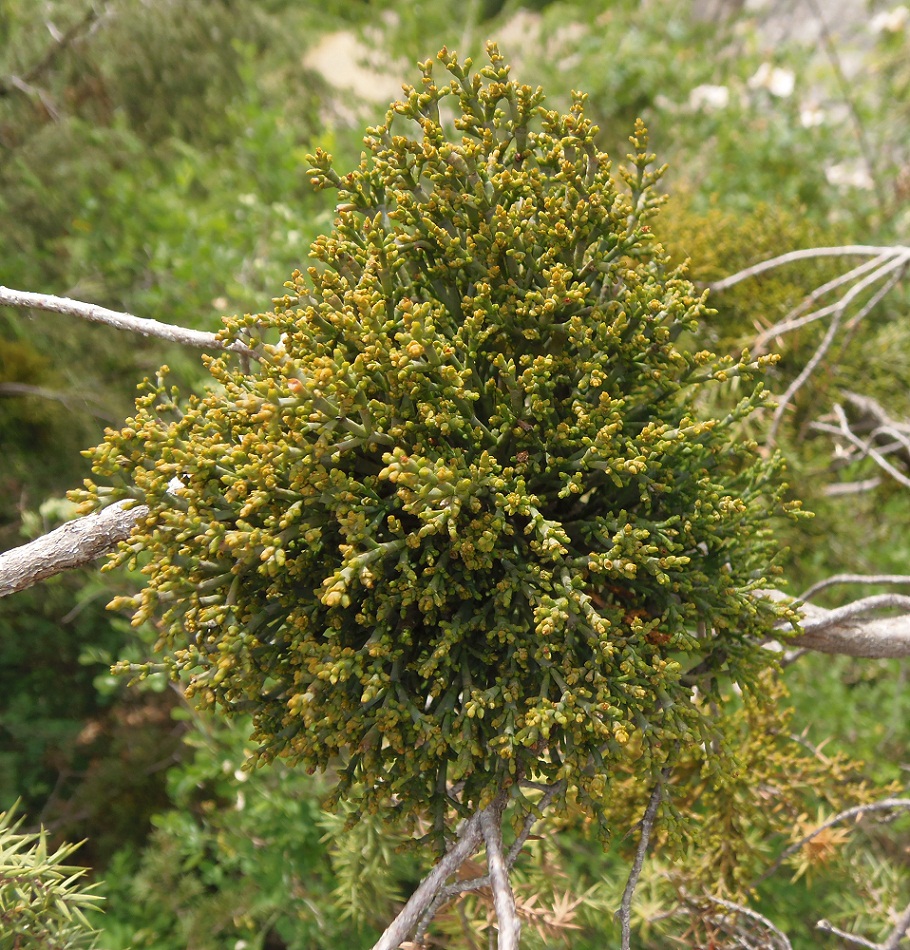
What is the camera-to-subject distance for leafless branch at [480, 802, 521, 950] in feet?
4.79

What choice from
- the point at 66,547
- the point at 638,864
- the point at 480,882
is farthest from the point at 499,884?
the point at 66,547

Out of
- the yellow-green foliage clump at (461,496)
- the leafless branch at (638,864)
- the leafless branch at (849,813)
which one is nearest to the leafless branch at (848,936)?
the leafless branch at (849,813)

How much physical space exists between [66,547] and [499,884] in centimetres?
128

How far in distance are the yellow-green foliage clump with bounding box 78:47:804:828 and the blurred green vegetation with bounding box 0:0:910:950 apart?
101cm

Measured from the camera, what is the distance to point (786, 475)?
2.90 m

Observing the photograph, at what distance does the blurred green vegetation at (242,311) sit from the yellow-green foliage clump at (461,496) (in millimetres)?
1007

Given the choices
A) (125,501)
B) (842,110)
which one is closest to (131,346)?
(125,501)

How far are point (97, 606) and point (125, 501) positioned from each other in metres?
3.88

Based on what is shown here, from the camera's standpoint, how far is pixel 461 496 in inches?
59.7

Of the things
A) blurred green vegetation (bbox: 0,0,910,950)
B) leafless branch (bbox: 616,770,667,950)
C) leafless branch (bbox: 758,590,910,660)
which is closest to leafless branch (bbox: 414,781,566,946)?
leafless branch (bbox: 616,770,667,950)

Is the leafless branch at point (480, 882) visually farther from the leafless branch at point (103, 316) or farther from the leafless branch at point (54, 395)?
the leafless branch at point (54, 395)

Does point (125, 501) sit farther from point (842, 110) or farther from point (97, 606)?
point (842, 110)

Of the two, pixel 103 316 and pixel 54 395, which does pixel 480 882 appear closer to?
pixel 103 316

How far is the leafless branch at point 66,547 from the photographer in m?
1.74
